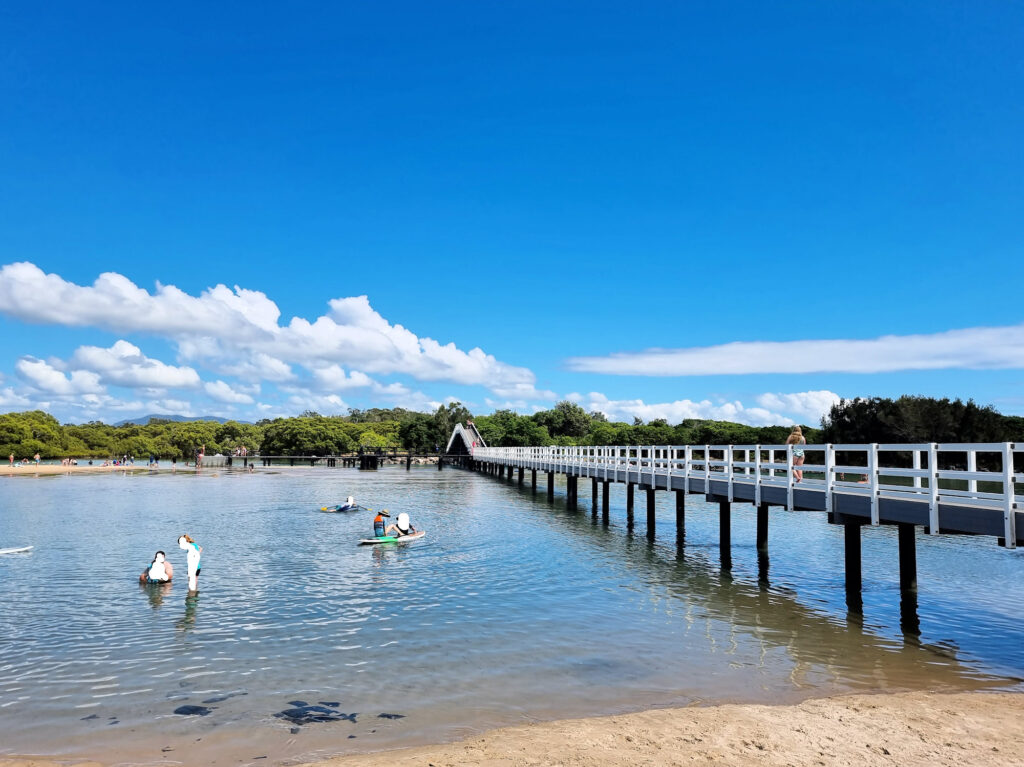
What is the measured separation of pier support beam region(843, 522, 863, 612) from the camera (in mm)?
17672

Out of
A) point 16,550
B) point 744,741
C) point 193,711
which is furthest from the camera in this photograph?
point 16,550

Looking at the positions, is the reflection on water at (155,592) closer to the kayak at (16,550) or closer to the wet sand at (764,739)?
the kayak at (16,550)

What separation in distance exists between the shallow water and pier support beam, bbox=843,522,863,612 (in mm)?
420

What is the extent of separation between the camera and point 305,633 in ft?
47.0

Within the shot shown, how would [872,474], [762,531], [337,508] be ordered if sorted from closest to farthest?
[872,474], [762,531], [337,508]

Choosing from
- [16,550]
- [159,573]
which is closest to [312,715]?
[159,573]

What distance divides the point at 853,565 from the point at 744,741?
1112 cm

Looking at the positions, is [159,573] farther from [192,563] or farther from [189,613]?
[189,613]

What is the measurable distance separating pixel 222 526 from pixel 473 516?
1248 centimetres

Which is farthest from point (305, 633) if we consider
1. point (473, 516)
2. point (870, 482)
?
point (473, 516)

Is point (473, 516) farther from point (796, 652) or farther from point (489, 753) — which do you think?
point (489, 753)

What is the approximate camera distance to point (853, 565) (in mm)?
18219

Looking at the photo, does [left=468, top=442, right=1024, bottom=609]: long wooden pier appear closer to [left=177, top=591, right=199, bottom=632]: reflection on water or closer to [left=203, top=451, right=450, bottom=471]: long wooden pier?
[left=177, top=591, right=199, bottom=632]: reflection on water

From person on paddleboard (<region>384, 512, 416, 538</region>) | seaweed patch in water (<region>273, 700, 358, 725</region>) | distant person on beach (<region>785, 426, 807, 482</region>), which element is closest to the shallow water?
seaweed patch in water (<region>273, 700, 358, 725</region>)
